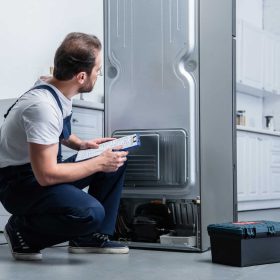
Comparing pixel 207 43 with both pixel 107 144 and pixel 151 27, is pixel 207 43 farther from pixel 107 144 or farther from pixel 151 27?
pixel 107 144

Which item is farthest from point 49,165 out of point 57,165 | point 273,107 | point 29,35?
point 273,107

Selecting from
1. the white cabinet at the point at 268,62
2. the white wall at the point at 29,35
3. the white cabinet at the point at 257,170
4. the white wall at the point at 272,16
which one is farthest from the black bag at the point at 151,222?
the white wall at the point at 272,16

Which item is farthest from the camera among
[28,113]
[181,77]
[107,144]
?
[181,77]

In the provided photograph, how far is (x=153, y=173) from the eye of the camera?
2.64 metres

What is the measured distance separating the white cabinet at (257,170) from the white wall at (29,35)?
162cm

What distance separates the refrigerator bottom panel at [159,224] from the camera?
2.59 m

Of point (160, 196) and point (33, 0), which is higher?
point (33, 0)

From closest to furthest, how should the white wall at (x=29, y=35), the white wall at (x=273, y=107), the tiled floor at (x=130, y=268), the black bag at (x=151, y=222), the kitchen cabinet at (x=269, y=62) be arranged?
the tiled floor at (x=130, y=268) < the black bag at (x=151, y=222) < the white wall at (x=29, y=35) < the kitchen cabinet at (x=269, y=62) < the white wall at (x=273, y=107)

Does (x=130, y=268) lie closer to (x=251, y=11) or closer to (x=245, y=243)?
(x=245, y=243)

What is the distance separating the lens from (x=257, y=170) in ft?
17.3

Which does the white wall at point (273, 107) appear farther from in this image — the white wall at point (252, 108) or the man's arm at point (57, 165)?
the man's arm at point (57, 165)

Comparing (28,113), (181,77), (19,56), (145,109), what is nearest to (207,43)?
(181,77)

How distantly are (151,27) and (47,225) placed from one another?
110 centimetres

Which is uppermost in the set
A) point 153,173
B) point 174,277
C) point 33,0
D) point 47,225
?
point 33,0
